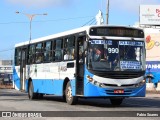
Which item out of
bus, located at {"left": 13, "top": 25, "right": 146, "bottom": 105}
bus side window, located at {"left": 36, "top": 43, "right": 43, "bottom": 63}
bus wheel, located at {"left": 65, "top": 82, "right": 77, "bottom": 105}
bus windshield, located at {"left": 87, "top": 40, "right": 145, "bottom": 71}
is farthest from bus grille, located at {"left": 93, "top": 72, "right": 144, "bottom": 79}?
bus side window, located at {"left": 36, "top": 43, "right": 43, "bottom": 63}

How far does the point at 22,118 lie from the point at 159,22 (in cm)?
7606

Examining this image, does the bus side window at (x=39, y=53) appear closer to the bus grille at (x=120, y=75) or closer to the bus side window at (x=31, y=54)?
the bus side window at (x=31, y=54)

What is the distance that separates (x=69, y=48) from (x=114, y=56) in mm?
2672

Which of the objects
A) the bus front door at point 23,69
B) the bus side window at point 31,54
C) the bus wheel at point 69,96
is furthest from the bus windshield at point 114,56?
the bus front door at point 23,69

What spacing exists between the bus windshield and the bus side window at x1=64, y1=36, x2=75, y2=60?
5.35 ft

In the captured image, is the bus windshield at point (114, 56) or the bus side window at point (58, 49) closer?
the bus windshield at point (114, 56)

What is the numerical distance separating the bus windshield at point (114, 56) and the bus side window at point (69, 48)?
1.63 m

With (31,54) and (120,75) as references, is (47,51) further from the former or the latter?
(120,75)

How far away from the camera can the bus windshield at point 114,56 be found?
18234 millimetres

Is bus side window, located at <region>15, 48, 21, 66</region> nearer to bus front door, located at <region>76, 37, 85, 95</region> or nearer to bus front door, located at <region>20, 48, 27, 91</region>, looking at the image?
bus front door, located at <region>20, 48, 27, 91</region>

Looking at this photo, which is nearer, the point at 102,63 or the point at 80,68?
the point at 102,63

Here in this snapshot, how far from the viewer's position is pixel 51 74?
22.7m

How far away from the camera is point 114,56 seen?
18.4 m

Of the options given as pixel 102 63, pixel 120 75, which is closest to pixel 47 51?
pixel 102 63
